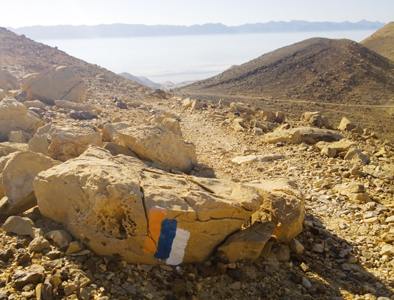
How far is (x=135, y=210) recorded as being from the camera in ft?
11.8

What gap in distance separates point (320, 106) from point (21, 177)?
23429 mm

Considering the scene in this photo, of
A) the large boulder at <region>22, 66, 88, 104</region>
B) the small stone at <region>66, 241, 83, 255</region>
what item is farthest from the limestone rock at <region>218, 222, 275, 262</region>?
the large boulder at <region>22, 66, 88, 104</region>

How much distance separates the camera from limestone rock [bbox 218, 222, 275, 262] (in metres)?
3.87

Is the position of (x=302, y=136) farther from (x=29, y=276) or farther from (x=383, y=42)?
(x=383, y=42)

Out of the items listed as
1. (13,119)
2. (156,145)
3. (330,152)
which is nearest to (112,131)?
(156,145)

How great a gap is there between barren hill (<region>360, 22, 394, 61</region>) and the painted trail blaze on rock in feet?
142

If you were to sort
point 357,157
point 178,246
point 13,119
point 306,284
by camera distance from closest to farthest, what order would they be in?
point 178,246, point 306,284, point 357,157, point 13,119

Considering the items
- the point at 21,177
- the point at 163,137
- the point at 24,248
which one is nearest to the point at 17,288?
the point at 24,248

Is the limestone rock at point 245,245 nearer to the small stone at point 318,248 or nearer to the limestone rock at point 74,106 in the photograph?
the small stone at point 318,248

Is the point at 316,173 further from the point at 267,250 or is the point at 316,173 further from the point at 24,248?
the point at 24,248

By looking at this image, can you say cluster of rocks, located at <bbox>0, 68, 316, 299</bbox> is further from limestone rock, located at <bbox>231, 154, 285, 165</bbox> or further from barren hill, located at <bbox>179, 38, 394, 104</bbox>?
barren hill, located at <bbox>179, 38, 394, 104</bbox>

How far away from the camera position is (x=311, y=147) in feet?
27.4

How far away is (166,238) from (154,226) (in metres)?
0.19

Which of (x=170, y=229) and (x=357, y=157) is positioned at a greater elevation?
(x=170, y=229)
